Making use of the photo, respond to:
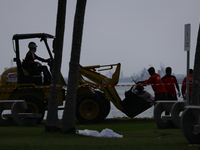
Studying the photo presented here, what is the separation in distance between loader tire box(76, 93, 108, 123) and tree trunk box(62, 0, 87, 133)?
426 centimetres

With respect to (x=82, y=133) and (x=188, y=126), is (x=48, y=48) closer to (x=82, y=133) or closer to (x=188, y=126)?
(x=82, y=133)

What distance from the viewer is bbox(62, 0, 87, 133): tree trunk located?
9836 millimetres

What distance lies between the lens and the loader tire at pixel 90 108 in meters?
14.2

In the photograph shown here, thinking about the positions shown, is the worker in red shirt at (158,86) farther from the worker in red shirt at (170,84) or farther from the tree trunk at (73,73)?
the tree trunk at (73,73)

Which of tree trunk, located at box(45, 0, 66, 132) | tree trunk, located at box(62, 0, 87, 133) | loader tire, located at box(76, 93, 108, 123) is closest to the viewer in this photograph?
tree trunk, located at box(62, 0, 87, 133)

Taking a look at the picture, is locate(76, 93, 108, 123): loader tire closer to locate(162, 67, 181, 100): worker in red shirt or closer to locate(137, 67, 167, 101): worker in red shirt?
locate(137, 67, 167, 101): worker in red shirt

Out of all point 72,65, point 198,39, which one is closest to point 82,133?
point 72,65

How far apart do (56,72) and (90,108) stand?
3830 millimetres

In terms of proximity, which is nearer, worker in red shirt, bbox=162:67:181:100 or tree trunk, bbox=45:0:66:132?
tree trunk, bbox=45:0:66:132

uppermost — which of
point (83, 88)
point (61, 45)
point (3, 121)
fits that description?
point (61, 45)

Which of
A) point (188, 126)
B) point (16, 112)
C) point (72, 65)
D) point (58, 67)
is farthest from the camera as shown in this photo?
Answer: point (16, 112)

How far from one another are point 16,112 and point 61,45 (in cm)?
299

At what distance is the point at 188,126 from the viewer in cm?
798

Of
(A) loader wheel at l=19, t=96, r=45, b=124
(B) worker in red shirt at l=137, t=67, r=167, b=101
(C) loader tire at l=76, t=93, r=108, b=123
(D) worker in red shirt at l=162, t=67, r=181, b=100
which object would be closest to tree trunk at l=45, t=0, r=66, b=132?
(A) loader wheel at l=19, t=96, r=45, b=124
